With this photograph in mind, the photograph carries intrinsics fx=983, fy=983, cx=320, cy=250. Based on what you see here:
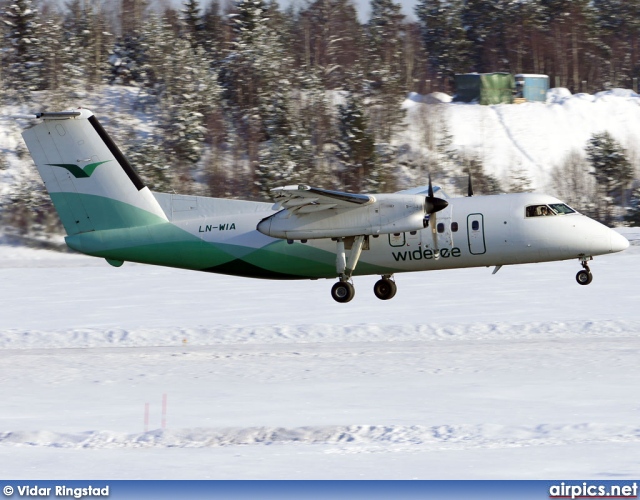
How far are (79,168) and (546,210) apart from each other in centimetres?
1087

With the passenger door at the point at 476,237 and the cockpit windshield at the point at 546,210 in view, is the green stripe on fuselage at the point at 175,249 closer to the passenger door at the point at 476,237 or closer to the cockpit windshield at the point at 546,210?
the passenger door at the point at 476,237

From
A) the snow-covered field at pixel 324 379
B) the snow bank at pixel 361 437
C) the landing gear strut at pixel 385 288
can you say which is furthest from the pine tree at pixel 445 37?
the snow bank at pixel 361 437

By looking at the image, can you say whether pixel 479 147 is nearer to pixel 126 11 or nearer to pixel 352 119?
pixel 352 119

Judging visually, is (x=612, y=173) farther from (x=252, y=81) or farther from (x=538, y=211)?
(x=538, y=211)

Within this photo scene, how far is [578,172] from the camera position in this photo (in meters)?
61.1

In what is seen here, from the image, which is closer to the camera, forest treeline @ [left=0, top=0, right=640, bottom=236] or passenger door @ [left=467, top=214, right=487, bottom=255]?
passenger door @ [left=467, top=214, right=487, bottom=255]

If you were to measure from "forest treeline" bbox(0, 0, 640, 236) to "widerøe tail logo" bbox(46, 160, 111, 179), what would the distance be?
2838 centimetres

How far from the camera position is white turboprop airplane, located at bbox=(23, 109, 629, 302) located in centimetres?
2172

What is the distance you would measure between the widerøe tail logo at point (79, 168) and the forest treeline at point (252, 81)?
28.4 metres

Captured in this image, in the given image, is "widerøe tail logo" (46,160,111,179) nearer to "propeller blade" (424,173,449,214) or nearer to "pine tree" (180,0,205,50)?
"propeller blade" (424,173,449,214)

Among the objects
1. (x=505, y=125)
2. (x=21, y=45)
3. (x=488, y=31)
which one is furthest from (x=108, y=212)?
(x=488, y=31)

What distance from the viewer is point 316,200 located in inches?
851

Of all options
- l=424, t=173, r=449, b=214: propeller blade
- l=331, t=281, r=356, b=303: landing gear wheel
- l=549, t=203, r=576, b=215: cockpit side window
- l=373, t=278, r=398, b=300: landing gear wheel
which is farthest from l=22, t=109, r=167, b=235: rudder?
l=549, t=203, r=576, b=215: cockpit side window

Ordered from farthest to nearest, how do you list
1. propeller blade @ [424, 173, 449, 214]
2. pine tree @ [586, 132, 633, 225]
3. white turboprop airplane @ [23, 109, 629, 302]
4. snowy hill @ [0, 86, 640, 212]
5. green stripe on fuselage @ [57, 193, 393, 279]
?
1. snowy hill @ [0, 86, 640, 212]
2. pine tree @ [586, 132, 633, 225]
3. green stripe on fuselage @ [57, 193, 393, 279]
4. white turboprop airplane @ [23, 109, 629, 302]
5. propeller blade @ [424, 173, 449, 214]
